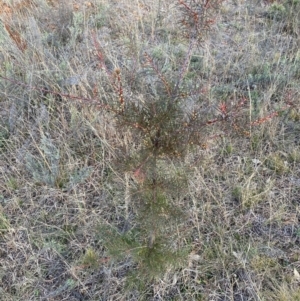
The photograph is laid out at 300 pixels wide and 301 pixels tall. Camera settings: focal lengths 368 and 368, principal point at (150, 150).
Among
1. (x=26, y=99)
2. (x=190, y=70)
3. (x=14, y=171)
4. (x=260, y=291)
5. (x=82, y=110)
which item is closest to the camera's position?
(x=260, y=291)

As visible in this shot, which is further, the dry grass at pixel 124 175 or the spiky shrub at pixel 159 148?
the dry grass at pixel 124 175

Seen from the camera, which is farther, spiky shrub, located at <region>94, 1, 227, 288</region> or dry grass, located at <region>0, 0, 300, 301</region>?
dry grass, located at <region>0, 0, 300, 301</region>

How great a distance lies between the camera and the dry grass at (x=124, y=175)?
206cm

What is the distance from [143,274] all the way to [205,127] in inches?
37.6

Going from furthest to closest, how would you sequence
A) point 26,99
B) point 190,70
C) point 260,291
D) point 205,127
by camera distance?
1. point 190,70
2. point 26,99
3. point 260,291
4. point 205,127

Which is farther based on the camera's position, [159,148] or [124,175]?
[124,175]

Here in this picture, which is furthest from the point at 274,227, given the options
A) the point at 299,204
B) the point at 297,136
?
the point at 297,136

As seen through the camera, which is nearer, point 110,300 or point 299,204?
point 110,300

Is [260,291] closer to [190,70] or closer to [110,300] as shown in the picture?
[110,300]

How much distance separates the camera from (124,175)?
2418 millimetres

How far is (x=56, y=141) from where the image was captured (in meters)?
2.73

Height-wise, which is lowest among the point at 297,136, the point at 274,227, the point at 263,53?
the point at 274,227

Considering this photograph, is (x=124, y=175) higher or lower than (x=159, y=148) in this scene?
lower

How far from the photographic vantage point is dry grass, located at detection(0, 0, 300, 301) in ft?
6.75
